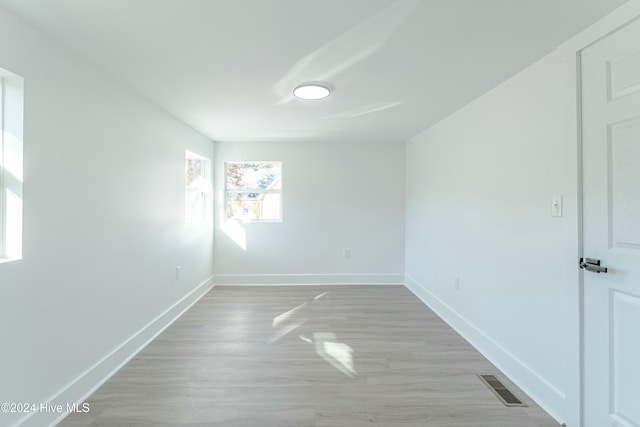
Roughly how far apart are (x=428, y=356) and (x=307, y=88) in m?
2.40

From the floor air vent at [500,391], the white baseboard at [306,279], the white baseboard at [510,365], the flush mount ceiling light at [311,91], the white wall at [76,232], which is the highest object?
the flush mount ceiling light at [311,91]

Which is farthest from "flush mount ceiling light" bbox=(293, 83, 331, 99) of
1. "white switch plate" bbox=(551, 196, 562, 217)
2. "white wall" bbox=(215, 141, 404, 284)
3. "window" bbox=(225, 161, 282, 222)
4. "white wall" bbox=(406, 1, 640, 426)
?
"window" bbox=(225, 161, 282, 222)

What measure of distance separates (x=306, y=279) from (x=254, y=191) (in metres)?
1.61

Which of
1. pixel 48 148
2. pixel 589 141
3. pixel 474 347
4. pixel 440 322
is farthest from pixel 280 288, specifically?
pixel 589 141

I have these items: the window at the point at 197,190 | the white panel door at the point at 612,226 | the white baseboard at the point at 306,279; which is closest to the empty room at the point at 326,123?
the white panel door at the point at 612,226

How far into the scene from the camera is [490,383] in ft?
6.75

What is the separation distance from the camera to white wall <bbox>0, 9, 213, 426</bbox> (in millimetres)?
1495

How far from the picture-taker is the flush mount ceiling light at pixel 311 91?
7.40ft

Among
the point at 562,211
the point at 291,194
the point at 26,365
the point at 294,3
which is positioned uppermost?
the point at 294,3

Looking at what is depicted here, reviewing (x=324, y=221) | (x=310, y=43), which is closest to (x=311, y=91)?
(x=310, y=43)

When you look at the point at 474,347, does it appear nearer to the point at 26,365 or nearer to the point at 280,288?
the point at 280,288

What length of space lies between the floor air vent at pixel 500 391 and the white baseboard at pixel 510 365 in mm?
114

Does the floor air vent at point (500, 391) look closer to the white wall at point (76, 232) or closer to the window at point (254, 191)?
the white wall at point (76, 232)

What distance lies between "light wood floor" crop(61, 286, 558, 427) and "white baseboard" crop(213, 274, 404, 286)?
3.78ft
